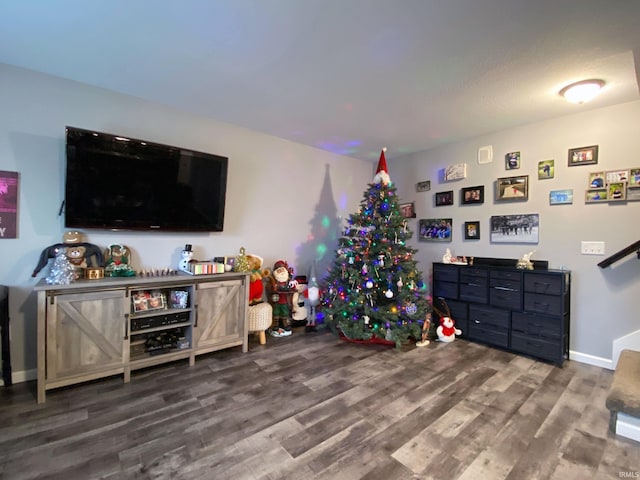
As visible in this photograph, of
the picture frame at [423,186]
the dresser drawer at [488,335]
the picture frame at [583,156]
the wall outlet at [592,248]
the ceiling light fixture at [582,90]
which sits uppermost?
the ceiling light fixture at [582,90]

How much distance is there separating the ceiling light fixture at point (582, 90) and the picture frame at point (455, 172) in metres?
1.24

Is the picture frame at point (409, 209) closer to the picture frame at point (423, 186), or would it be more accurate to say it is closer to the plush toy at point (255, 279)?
the picture frame at point (423, 186)

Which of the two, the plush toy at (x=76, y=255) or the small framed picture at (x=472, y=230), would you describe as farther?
the small framed picture at (x=472, y=230)

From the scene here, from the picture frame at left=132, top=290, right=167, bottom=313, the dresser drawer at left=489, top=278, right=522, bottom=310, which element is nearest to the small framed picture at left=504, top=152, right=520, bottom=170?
the dresser drawer at left=489, top=278, right=522, bottom=310

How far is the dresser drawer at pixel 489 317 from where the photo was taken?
310cm

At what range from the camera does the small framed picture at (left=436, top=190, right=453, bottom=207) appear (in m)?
3.83

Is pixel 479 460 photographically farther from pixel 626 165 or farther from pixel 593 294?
pixel 626 165

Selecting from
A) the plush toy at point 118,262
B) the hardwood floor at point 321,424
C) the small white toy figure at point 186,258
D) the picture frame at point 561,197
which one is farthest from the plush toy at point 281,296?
the picture frame at point 561,197

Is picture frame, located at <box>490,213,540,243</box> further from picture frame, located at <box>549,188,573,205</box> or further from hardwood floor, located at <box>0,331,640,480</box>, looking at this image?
hardwood floor, located at <box>0,331,640,480</box>

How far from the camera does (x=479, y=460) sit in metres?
1.56

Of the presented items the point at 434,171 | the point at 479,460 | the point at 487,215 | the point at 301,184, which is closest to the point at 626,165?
the point at 487,215

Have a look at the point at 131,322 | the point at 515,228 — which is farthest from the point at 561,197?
the point at 131,322

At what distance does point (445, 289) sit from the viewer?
359 centimetres

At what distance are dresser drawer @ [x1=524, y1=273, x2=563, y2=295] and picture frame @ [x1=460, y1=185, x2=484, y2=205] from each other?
106cm
